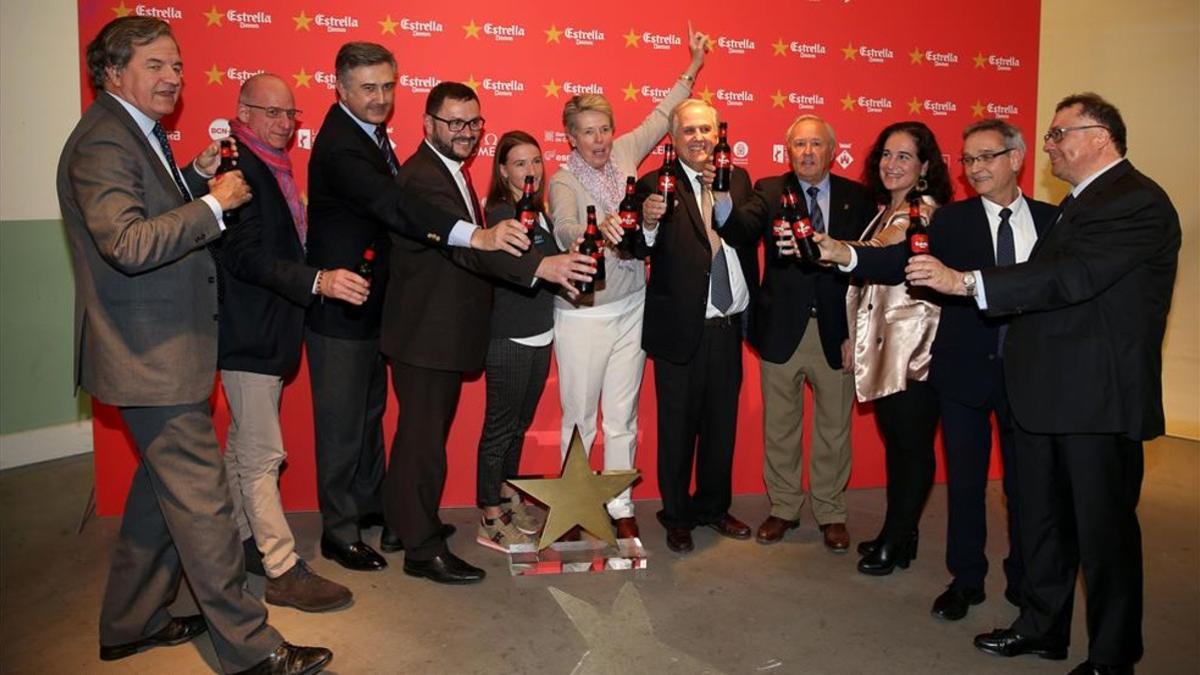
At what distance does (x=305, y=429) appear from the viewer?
493 cm

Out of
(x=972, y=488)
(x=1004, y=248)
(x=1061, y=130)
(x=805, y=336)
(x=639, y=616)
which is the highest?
(x=1061, y=130)

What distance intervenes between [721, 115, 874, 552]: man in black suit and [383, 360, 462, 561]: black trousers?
1449mm

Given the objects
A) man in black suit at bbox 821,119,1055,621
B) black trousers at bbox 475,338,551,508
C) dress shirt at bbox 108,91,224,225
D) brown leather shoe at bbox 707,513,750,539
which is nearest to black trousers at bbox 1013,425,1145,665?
man in black suit at bbox 821,119,1055,621

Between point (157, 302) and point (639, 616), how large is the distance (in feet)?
6.88

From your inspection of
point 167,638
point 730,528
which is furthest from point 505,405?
point 167,638

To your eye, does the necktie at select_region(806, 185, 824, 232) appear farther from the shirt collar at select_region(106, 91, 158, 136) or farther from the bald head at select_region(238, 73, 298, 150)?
the shirt collar at select_region(106, 91, 158, 136)

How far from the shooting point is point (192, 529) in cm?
302

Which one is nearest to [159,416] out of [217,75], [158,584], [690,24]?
[158,584]

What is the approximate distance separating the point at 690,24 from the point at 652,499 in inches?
101

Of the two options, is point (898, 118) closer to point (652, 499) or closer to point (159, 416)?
point (652, 499)

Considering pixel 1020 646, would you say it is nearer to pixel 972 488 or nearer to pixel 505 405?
pixel 972 488

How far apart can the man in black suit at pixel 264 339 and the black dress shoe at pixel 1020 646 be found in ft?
8.12

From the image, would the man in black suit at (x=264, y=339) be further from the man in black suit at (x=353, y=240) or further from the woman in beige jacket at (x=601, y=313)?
the woman in beige jacket at (x=601, y=313)

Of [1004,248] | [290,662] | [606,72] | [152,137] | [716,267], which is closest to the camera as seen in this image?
[152,137]
